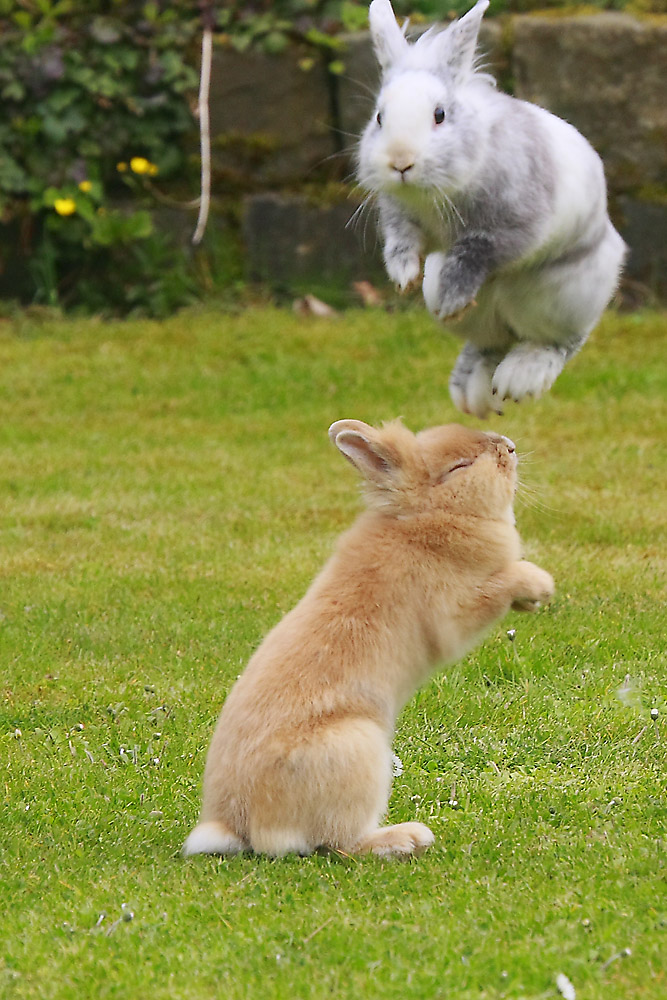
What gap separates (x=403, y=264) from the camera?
9.07 ft

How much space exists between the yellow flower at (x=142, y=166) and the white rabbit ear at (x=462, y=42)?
6975mm

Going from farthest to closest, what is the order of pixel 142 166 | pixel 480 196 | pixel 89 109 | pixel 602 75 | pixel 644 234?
pixel 142 166
pixel 89 109
pixel 644 234
pixel 602 75
pixel 480 196

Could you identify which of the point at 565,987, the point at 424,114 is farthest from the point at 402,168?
the point at 565,987

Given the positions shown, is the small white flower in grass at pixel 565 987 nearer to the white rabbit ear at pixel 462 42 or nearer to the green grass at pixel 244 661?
the green grass at pixel 244 661

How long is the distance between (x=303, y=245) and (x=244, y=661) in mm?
5263

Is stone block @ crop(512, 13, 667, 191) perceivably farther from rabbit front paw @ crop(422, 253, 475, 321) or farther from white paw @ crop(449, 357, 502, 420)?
rabbit front paw @ crop(422, 253, 475, 321)

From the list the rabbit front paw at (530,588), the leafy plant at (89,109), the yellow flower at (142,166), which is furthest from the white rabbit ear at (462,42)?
the yellow flower at (142,166)

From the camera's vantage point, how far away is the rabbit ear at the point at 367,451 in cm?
341

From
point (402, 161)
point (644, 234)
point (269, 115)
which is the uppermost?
point (402, 161)

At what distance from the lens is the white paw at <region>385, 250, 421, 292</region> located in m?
2.73

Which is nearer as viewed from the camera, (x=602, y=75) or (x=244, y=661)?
(x=244, y=661)

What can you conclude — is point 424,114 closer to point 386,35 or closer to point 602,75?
point 386,35

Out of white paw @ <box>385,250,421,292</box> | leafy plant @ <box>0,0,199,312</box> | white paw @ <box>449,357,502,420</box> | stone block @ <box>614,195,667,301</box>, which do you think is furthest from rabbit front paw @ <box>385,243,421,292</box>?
leafy plant @ <box>0,0,199,312</box>

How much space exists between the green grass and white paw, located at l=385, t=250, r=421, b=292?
3.31 feet
